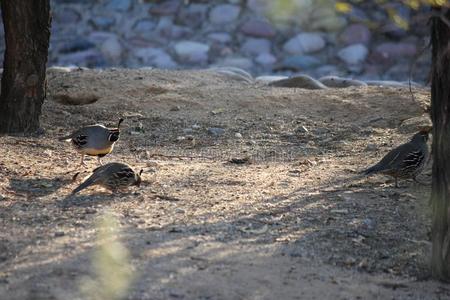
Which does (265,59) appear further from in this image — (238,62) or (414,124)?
(414,124)

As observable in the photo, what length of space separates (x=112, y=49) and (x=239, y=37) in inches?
90.1

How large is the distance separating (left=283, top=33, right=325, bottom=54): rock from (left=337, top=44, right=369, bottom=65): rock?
425 millimetres

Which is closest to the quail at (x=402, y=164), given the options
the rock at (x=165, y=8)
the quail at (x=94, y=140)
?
the quail at (x=94, y=140)

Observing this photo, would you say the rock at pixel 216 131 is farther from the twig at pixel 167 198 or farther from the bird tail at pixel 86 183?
the bird tail at pixel 86 183

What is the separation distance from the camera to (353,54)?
16.8 metres

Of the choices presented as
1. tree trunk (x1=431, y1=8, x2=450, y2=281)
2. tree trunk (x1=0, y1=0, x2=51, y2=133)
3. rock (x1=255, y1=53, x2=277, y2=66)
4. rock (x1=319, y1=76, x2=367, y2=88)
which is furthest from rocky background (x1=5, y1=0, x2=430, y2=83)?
tree trunk (x1=431, y1=8, x2=450, y2=281)

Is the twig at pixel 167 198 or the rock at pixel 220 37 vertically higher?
Result: the rock at pixel 220 37

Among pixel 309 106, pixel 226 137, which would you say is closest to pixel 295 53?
pixel 309 106

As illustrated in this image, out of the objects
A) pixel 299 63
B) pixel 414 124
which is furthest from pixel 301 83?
pixel 299 63

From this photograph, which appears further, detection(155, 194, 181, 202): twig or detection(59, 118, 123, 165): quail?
detection(59, 118, 123, 165): quail

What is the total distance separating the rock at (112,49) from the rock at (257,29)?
7.39 feet

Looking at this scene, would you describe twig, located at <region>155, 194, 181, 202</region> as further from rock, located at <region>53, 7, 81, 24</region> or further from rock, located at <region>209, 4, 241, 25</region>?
rock, located at <region>53, 7, 81, 24</region>

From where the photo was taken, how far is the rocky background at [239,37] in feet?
55.0

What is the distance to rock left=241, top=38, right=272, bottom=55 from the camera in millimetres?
17016
